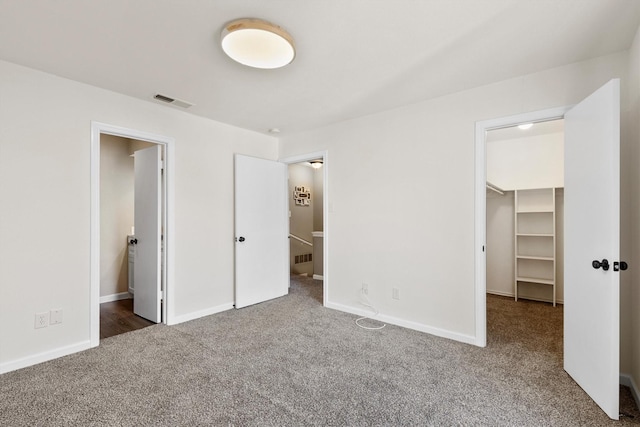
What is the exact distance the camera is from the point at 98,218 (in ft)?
9.23

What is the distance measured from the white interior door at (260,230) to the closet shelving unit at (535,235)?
11.1 feet

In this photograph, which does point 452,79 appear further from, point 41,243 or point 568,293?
point 41,243

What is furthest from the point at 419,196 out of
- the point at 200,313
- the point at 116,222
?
the point at 116,222

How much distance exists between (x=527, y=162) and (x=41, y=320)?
19.3ft

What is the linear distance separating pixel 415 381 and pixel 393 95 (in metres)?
2.52

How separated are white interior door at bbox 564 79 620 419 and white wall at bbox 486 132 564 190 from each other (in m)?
2.34

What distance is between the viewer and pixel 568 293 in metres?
2.26

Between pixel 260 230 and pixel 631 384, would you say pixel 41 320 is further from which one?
pixel 631 384

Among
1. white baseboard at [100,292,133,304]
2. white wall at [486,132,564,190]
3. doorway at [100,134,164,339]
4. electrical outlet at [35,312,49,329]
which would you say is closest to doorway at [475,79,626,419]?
white wall at [486,132,564,190]

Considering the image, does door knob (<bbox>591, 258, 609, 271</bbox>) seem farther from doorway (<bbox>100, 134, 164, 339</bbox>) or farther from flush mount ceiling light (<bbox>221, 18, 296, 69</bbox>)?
doorway (<bbox>100, 134, 164, 339</bbox>)

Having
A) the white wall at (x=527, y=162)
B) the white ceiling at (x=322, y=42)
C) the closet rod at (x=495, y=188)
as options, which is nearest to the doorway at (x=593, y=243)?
the white ceiling at (x=322, y=42)

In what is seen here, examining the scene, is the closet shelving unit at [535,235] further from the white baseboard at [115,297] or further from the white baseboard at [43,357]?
the white baseboard at [115,297]

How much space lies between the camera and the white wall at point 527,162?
4.20 meters

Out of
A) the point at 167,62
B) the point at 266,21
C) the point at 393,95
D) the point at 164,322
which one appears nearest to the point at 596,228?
the point at 393,95
